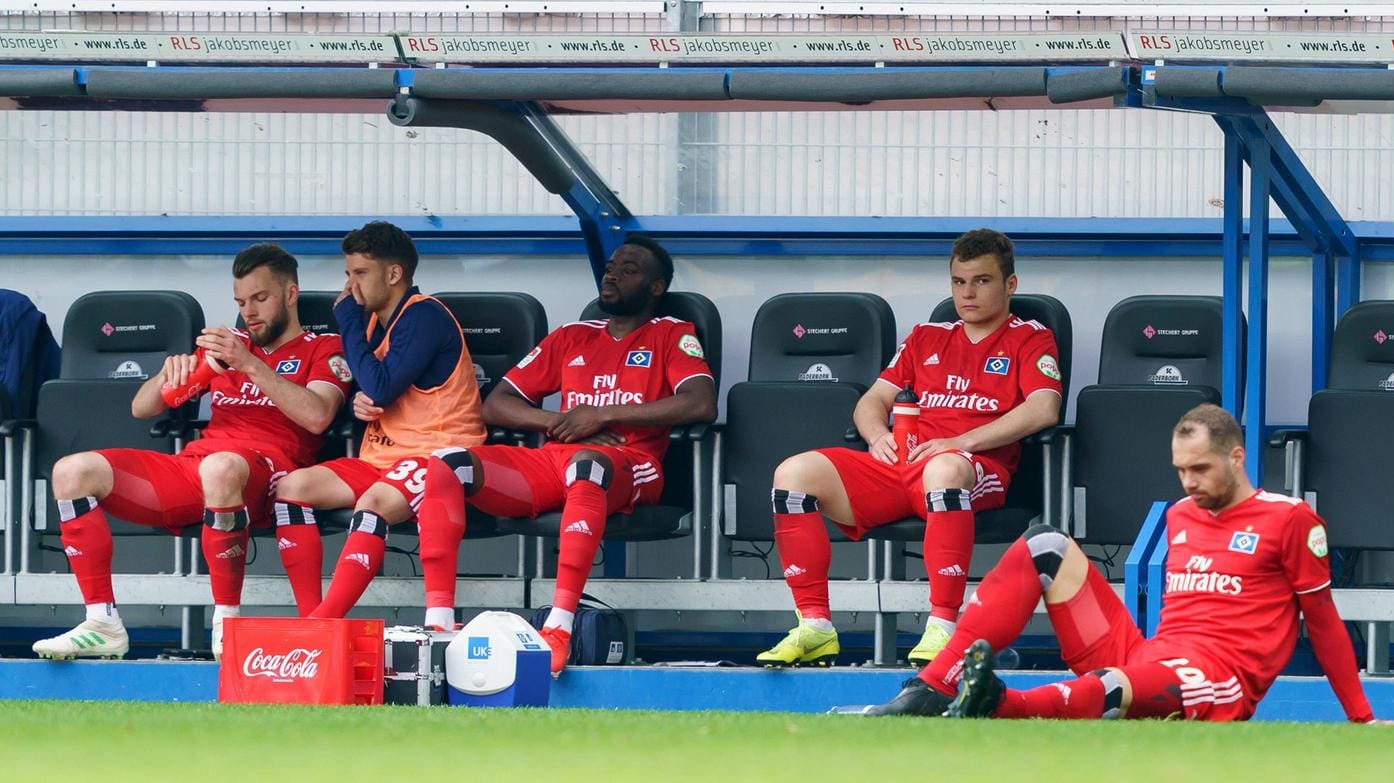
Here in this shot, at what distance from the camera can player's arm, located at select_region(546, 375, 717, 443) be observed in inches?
280

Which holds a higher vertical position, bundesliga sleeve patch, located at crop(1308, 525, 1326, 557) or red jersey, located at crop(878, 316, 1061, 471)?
red jersey, located at crop(878, 316, 1061, 471)

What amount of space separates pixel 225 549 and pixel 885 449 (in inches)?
86.3

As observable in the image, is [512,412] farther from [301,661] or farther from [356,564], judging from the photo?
[301,661]

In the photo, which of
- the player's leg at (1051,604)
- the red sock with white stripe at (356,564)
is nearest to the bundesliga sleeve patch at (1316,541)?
the player's leg at (1051,604)

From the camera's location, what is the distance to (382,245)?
739 centimetres

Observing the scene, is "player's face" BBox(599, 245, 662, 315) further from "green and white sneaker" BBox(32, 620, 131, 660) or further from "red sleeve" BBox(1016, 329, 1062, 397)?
"green and white sneaker" BBox(32, 620, 131, 660)

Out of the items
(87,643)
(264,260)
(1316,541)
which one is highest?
(264,260)

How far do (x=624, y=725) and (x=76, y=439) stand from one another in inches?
144

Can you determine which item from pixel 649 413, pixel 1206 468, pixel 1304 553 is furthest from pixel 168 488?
pixel 1304 553

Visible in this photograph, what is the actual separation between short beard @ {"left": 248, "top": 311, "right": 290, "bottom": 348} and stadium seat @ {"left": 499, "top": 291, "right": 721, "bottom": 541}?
107 centimetres

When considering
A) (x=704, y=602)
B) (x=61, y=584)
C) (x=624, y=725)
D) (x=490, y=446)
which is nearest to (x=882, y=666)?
(x=704, y=602)

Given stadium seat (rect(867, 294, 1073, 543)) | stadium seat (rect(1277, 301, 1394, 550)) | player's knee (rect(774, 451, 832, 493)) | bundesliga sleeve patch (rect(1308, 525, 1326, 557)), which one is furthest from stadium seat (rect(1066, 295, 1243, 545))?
bundesliga sleeve patch (rect(1308, 525, 1326, 557))

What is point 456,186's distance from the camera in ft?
28.1

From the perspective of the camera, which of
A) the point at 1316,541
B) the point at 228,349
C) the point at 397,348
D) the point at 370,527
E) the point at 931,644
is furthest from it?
the point at 397,348
